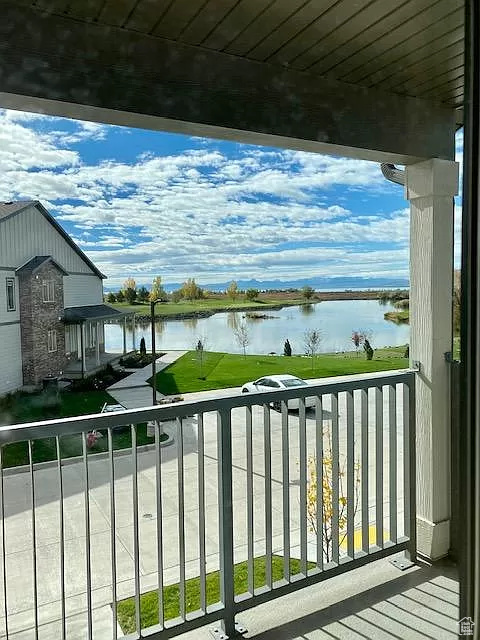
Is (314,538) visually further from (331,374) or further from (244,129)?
(244,129)

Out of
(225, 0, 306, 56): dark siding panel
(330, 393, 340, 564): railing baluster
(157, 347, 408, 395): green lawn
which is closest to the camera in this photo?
(225, 0, 306, 56): dark siding panel

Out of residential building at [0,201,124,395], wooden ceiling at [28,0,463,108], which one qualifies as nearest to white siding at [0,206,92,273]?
residential building at [0,201,124,395]

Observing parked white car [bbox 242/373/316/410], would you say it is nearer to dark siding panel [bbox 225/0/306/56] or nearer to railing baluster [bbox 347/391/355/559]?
railing baluster [bbox 347/391/355/559]

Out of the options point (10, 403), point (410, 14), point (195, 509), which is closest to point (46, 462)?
point (10, 403)

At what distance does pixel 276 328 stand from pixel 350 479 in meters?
0.79

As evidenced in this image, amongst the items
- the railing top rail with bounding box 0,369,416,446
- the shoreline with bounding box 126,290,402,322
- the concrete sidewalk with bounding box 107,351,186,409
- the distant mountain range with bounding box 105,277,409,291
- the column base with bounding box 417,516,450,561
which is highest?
the distant mountain range with bounding box 105,277,409,291

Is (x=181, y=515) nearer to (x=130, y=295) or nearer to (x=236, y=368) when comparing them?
(x=236, y=368)

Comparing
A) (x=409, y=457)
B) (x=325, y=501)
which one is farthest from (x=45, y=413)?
(x=409, y=457)

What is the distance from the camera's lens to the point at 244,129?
164 centimetres

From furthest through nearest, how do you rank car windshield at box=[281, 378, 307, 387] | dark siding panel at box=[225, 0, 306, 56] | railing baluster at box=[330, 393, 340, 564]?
railing baluster at box=[330, 393, 340, 564] < car windshield at box=[281, 378, 307, 387] < dark siding panel at box=[225, 0, 306, 56]

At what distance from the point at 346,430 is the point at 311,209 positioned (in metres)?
0.94

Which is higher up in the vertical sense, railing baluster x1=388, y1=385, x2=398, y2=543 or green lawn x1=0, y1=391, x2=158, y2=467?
green lawn x1=0, y1=391, x2=158, y2=467

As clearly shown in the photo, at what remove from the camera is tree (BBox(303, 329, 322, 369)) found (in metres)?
1.74

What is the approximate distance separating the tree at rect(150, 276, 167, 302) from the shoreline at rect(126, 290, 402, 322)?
2.1 inches
